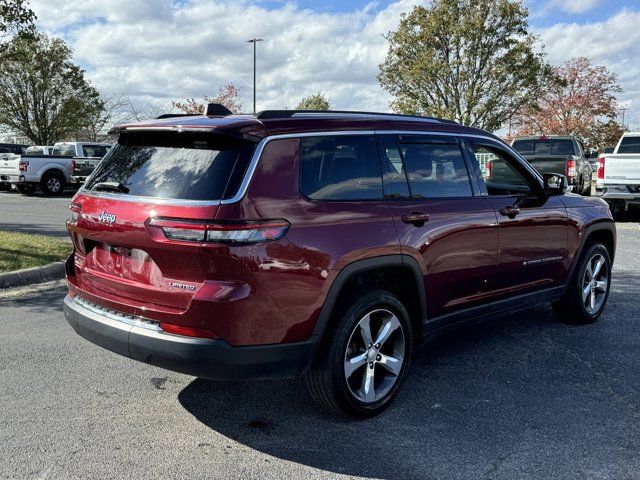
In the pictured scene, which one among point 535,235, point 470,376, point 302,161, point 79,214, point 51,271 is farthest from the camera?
point 51,271

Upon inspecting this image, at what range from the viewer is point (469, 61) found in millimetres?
25672

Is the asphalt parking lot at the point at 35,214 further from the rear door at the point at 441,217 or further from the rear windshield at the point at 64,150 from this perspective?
the rear door at the point at 441,217

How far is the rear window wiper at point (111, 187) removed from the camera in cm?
355

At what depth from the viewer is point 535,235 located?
4934 mm

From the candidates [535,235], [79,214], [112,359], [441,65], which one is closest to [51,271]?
[112,359]

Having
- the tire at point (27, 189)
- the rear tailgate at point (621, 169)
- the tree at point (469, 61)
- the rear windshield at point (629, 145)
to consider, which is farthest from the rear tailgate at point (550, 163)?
the tire at point (27, 189)

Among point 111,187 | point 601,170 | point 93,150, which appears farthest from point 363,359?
point 93,150

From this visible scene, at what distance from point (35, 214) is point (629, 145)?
542 inches

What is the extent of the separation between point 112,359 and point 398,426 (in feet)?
7.31

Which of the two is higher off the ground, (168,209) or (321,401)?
(168,209)

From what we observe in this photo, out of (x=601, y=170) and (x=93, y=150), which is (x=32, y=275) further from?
(x=93, y=150)

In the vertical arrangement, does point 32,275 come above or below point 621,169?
below

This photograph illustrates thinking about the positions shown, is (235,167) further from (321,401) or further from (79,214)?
(321,401)

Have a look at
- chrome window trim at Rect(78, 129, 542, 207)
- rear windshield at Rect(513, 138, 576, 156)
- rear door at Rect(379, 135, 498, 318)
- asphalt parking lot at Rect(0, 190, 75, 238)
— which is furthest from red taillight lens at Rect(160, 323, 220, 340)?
rear windshield at Rect(513, 138, 576, 156)
